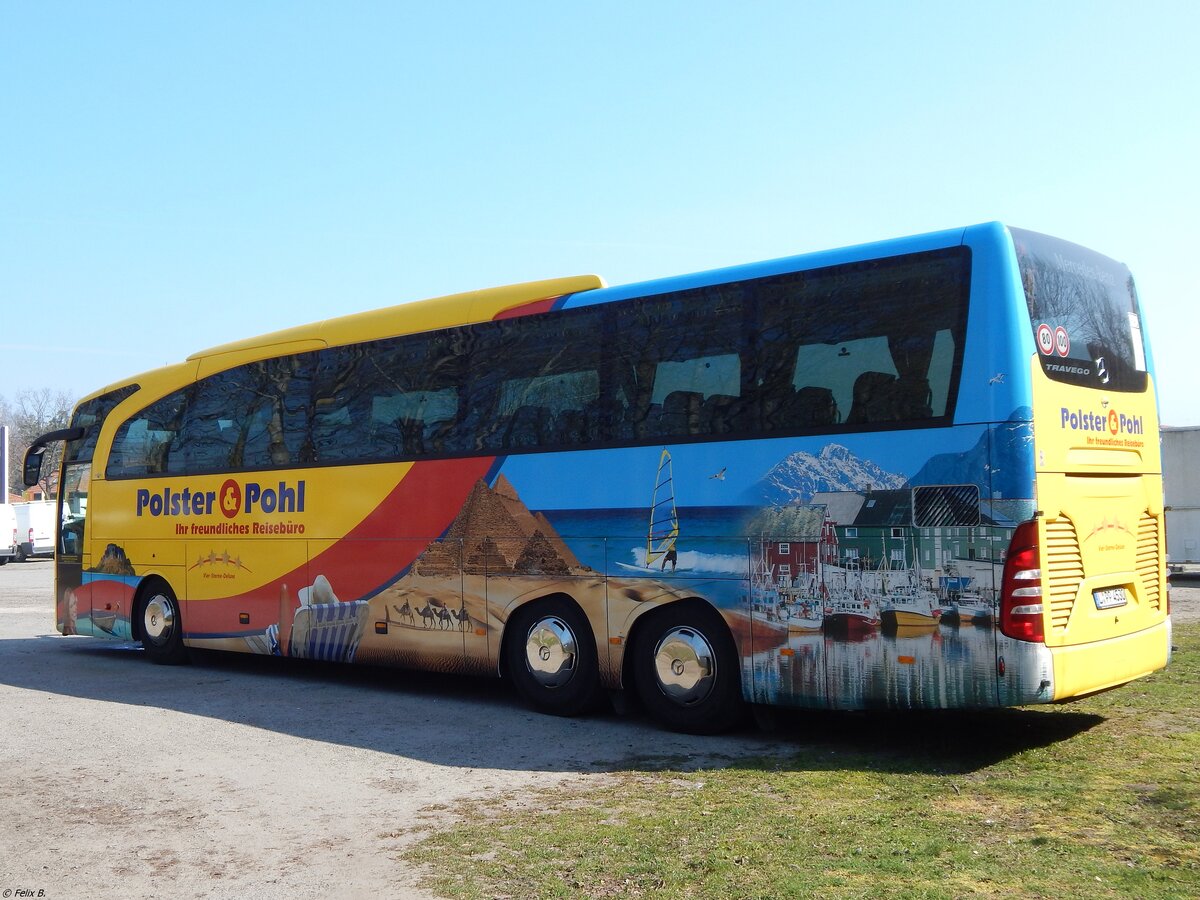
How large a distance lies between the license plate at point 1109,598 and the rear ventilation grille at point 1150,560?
384 mm

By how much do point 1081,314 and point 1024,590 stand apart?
7.11 feet

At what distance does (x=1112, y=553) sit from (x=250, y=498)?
8736 millimetres

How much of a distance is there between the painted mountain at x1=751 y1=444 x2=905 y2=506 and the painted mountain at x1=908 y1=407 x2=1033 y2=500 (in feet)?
1.53

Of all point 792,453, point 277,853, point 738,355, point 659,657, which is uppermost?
point 738,355

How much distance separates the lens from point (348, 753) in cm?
865

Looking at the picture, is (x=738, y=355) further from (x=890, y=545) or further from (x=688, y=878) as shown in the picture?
(x=688, y=878)

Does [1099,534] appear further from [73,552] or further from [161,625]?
[73,552]

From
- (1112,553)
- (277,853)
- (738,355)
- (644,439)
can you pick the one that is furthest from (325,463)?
(1112,553)

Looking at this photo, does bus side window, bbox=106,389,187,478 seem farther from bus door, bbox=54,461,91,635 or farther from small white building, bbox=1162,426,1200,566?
small white building, bbox=1162,426,1200,566

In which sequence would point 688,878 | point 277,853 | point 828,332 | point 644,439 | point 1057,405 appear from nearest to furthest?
point 688,878 < point 277,853 < point 1057,405 < point 828,332 < point 644,439

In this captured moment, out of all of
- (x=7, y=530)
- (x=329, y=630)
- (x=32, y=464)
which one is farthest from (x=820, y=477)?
(x=7, y=530)

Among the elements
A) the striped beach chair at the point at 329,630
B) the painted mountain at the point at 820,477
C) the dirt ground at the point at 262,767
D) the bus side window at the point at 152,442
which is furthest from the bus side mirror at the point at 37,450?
the painted mountain at the point at 820,477

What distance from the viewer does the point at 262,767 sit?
816cm

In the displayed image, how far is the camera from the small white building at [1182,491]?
76.6 feet
